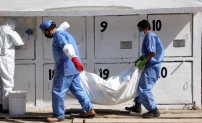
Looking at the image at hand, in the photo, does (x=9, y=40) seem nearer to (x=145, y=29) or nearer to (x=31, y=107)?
(x=31, y=107)

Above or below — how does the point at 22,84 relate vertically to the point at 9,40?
below

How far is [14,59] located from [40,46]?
51 centimetres

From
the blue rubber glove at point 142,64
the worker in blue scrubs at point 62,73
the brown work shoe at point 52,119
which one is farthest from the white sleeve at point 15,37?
the blue rubber glove at point 142,64

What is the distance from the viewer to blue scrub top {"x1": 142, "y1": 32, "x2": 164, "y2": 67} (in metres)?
6.82

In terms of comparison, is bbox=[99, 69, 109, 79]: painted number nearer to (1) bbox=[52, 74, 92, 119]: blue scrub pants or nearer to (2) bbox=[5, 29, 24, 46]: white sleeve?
(1) bbox=[52, 74, 92, 119]: blue scrub pants

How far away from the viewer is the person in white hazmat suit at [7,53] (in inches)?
299

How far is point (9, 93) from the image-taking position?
7477mm

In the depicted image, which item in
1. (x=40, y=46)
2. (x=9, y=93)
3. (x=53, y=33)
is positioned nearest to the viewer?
(x=53, y=33)

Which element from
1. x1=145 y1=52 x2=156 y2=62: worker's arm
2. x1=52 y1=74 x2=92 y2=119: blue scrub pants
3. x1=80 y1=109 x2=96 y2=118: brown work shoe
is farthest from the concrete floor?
x1=145 y1=52 x2=156 y2=62: worker's arm

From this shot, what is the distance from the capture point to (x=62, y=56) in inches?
262

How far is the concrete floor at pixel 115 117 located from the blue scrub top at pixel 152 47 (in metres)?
0.88

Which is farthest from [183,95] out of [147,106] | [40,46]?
[40,46]

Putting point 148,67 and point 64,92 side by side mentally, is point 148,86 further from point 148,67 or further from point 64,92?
point 64,92

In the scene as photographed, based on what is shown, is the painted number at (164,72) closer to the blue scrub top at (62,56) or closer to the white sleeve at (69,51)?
the blue scrub top at (62,56)
